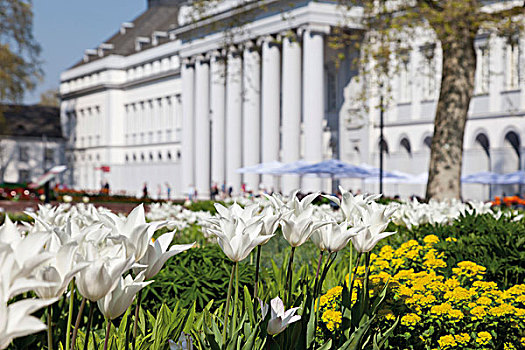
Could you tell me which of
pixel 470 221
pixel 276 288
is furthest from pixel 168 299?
pixel 470 221

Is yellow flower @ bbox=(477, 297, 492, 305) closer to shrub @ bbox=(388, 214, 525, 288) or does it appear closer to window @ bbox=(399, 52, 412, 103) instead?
shrub @ bbox=(388, 214, 525, 288)

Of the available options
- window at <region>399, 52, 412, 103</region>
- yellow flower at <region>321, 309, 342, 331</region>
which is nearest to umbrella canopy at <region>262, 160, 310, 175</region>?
window at <region>399, 52, 412, 103</region>

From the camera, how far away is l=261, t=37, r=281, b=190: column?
2124 inches

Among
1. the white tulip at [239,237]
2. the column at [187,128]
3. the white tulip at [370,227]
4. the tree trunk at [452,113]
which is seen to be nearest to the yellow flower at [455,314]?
the white tulip at [370,227]

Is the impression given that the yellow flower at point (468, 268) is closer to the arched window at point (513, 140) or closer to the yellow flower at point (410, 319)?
the yellow flower at point (410, 319)

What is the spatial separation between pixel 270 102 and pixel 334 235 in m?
50.4

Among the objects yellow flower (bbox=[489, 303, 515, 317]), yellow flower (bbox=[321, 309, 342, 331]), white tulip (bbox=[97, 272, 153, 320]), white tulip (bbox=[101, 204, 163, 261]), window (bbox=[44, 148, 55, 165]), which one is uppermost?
window (bbox=[44, 148, 55, 165])

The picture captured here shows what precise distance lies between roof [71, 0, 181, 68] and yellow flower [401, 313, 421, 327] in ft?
287

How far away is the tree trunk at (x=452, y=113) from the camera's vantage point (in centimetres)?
1791

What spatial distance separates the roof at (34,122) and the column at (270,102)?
2041 inches

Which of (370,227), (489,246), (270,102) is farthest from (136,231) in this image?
(270,102)

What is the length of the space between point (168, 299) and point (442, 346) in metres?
2.72

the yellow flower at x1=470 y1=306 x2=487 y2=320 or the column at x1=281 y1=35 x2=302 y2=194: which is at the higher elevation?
the column at x1=281 y1=35 x2=302 y2=194

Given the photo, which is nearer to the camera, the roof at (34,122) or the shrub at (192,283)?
the shrub at (192,283)
